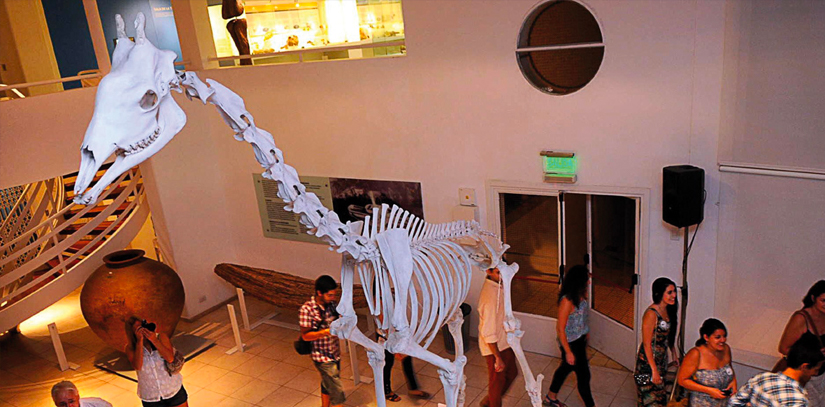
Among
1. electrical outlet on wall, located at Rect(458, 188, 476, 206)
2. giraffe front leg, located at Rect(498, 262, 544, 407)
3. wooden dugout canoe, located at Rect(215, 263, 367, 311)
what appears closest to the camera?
giraffe front leg, located at Rect(498, 262, 544, 407)

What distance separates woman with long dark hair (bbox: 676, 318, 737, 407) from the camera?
413 cm

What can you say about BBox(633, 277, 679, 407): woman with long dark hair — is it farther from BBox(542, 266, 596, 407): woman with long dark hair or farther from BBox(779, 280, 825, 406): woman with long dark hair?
Answer: BBox(779, 280, 825, 406): woman with long dark hair

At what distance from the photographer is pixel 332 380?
533cm

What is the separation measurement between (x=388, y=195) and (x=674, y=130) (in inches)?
126

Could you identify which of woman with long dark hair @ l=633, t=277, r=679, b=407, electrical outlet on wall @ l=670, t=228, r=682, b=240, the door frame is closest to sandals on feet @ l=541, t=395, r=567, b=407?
woman with long dark hair @ l=633, t=277, r=679, b=407

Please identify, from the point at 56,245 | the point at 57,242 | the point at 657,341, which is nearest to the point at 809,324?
the point at 657,341

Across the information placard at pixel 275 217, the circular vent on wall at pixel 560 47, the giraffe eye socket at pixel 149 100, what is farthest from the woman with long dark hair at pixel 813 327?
the information placard at pixel 275 217

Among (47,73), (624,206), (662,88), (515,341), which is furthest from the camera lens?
(47,73)

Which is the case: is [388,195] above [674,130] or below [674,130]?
below

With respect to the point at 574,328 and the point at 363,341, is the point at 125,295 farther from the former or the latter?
the point at 574,328

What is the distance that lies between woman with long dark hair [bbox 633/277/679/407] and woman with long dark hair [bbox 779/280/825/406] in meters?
0.77

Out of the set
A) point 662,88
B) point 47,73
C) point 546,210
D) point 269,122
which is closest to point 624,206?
point 546,210

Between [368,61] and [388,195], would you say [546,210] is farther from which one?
[368,61]

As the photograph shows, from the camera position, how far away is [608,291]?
6.44 meters
